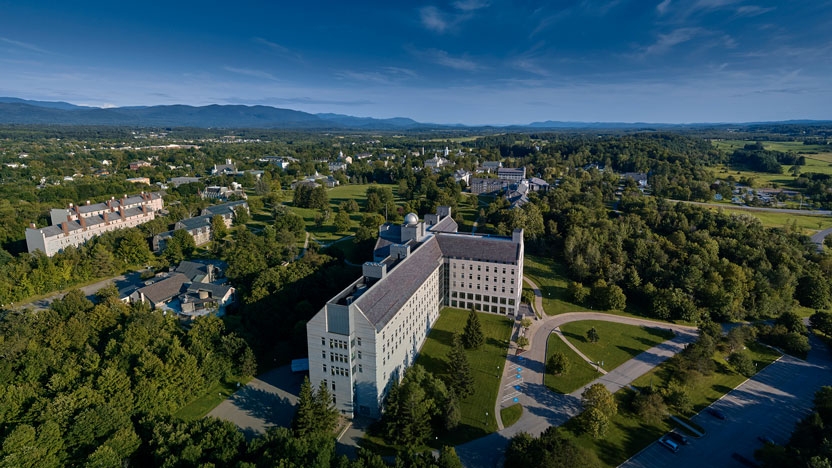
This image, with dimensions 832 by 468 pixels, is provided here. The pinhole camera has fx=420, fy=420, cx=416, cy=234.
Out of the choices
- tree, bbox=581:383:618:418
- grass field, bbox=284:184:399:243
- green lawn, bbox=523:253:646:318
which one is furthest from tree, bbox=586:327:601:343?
grass field, bbox=284:184:399:243

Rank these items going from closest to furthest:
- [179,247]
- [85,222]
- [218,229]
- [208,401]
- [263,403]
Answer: [263,403], [208,401], [179,247], [85,222], [218,229]

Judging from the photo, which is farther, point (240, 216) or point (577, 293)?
point (240, 216)

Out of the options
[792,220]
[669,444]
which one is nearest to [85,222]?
[669,444]

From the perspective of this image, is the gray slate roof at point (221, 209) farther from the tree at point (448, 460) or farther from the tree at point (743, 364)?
the tree at point (743, 364)

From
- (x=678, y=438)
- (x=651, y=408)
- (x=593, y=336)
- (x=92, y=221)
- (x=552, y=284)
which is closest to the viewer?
(x=678, y=438)

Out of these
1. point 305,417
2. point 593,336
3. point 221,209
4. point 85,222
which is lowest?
point 593,336

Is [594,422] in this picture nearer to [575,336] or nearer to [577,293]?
[575,336]

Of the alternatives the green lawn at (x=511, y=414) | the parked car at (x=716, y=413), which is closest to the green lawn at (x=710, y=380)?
the parked car at (x=716, y=413)
